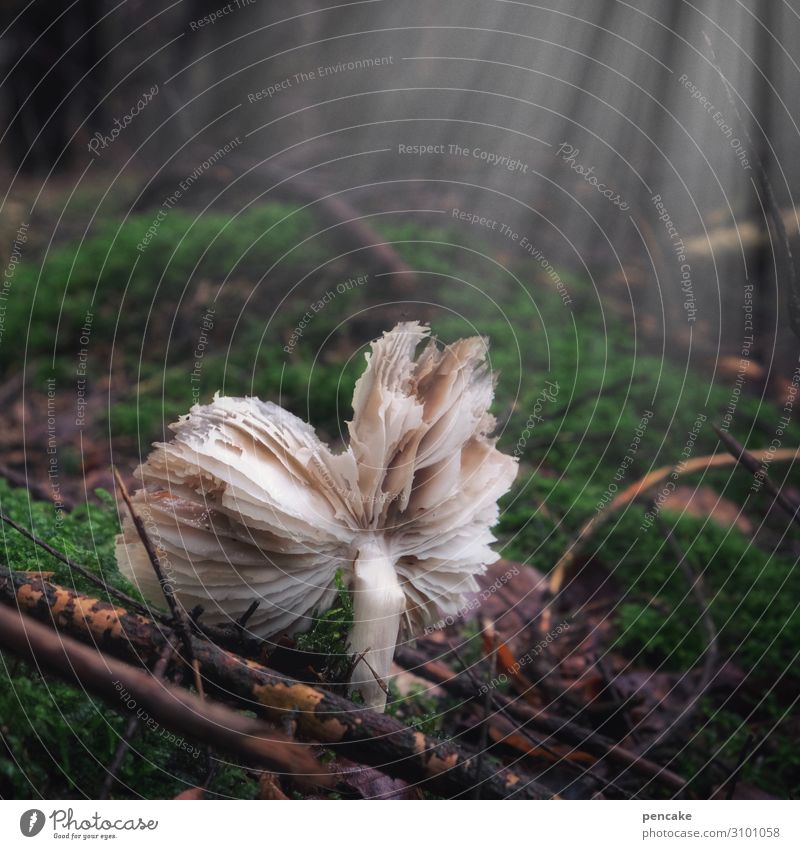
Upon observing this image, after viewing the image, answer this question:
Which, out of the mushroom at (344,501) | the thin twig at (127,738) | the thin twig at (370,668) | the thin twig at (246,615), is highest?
the mushroom at (344,501)

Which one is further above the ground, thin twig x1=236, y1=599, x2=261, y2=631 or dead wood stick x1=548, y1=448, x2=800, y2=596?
dead wood stick x1=548, y1=448, x2=800, y2=596

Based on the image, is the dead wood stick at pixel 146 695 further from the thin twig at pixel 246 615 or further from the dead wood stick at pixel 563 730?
the dead wood stick at pixel 563 730

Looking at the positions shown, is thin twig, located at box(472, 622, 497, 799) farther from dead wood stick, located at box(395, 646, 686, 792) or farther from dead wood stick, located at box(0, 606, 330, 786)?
dead wood stick, located at box(0, 606, 330, 786)

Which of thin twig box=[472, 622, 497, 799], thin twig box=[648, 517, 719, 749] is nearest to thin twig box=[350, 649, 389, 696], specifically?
thin twig box=[472, 622, 497, 799]

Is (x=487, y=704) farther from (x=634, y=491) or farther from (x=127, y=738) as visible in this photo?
(x=634, y=491)

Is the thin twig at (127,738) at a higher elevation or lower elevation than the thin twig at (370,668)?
lower

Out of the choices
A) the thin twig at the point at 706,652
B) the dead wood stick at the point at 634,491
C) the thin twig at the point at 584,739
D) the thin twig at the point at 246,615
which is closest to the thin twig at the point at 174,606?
the thin twig at the point at 246,615

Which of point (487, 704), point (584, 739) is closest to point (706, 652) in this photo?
point (584, 739)

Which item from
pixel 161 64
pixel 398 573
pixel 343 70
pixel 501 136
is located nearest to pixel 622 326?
pixel 501 136
